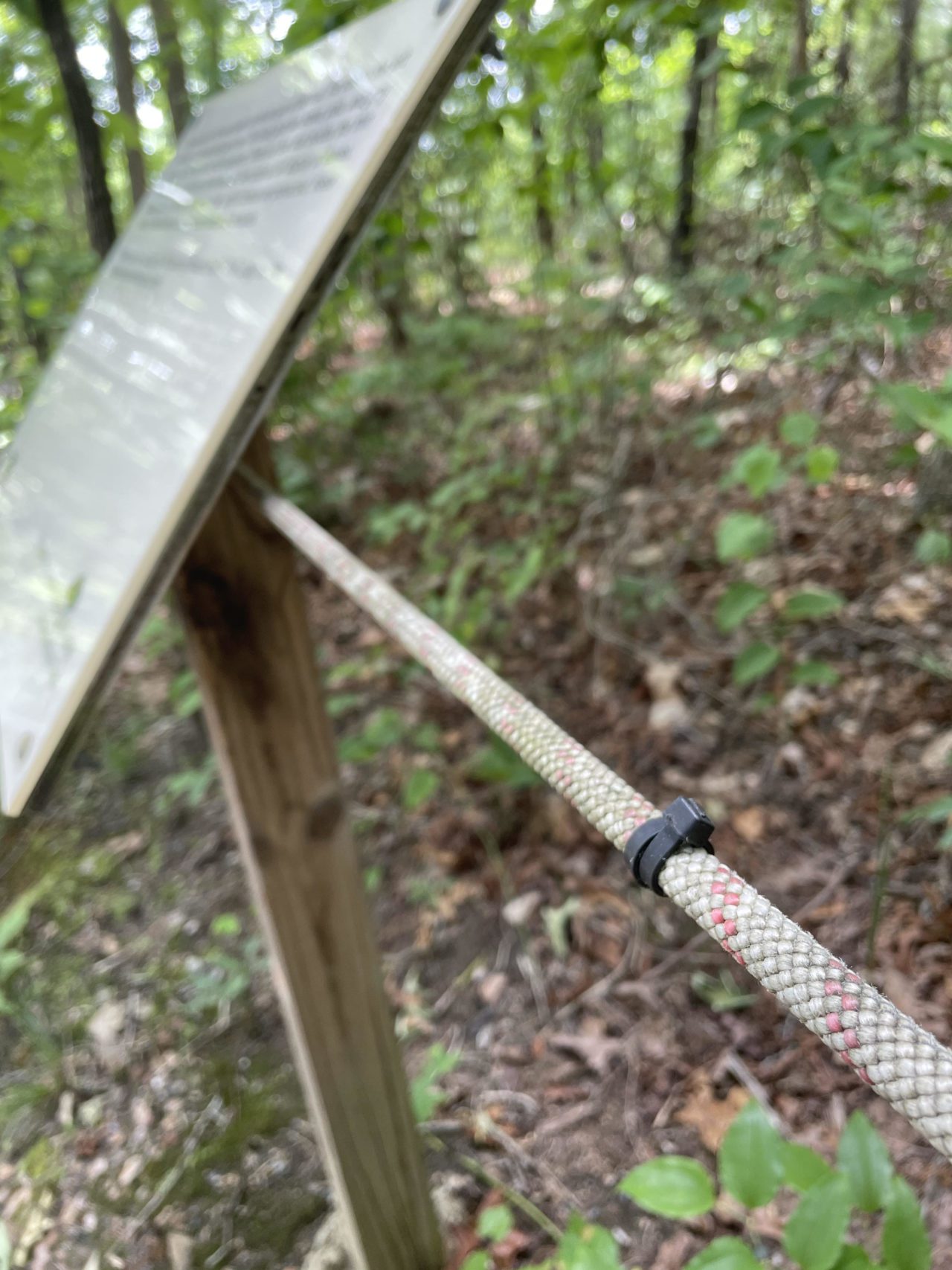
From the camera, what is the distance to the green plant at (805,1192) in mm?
732

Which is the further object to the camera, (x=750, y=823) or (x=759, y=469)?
(x=750, y=823)

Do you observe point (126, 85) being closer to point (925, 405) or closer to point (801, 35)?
point (801, 35)

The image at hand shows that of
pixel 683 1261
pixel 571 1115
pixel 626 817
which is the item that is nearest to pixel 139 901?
pixel 571 1115

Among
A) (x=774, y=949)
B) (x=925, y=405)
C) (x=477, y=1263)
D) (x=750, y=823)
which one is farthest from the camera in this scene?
(x=750, y=823)

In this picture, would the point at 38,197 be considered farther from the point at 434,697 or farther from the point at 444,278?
the point at 434,697

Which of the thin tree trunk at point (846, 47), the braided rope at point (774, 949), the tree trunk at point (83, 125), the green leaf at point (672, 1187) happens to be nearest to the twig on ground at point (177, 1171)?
the green leaf at point (672, 1187)

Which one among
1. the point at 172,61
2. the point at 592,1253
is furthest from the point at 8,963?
the point at 172,61

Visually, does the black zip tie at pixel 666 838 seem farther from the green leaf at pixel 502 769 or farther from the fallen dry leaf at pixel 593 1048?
the green leaf at pixel 502 769

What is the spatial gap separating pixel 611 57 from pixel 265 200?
208cm

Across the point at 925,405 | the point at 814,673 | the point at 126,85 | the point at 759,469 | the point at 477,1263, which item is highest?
the point at 126,85

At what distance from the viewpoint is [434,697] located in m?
2.77

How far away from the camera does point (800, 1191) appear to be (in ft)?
2.86

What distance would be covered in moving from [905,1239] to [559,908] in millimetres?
1349

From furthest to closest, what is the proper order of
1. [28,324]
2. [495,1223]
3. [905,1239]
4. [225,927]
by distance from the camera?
[28,324], [225,927], [495,1223], [905,1239]
